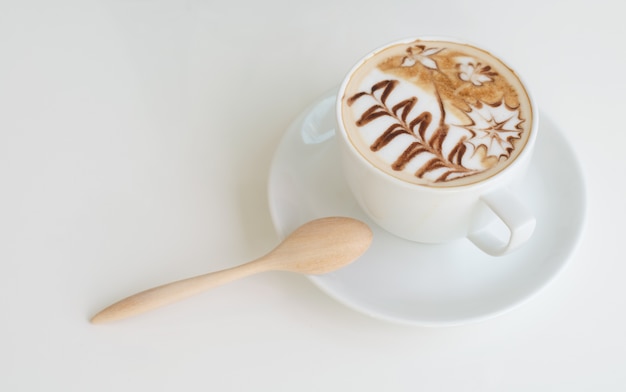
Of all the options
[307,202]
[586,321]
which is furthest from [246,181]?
[586,321]

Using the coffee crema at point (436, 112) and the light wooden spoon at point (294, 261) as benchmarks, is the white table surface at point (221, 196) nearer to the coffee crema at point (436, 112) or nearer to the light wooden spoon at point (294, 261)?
the light wooden spoon at point (294, 261)

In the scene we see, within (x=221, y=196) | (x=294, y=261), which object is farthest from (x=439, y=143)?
(x=221, y=196)

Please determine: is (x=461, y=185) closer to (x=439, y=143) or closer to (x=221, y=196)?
(x=439, y=143)

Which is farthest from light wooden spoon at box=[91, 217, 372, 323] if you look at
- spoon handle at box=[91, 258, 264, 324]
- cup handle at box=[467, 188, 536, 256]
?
cup handle at box=[467, 188, 536, 256]

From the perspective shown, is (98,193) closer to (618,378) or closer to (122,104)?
(122,104)

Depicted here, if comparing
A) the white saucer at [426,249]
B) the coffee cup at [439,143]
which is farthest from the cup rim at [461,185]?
the white saucer at [426,249]

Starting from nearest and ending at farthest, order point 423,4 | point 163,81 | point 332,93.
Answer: point 332,93 < point 163,81 < point 423,4

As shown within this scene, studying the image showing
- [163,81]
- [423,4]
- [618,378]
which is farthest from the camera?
[423,4]
